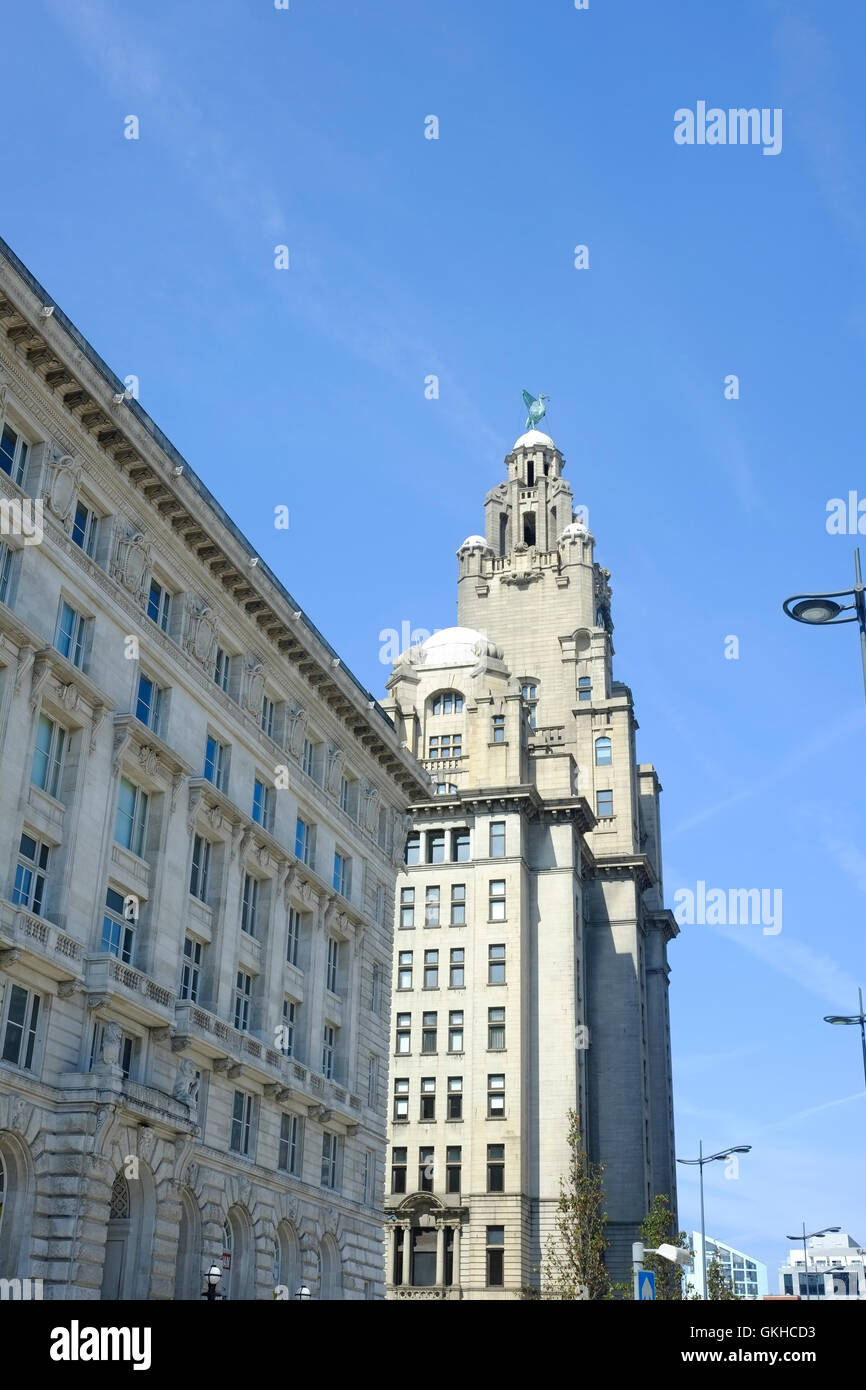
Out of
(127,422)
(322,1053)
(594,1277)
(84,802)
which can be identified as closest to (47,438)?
(127,422)

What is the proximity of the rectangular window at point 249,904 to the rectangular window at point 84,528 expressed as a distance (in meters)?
13.1

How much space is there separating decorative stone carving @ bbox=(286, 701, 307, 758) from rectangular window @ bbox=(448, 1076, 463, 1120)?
40.6 metres

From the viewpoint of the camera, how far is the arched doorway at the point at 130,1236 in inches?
1422

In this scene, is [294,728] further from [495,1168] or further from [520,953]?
[495,1168]

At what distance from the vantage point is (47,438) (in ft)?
124

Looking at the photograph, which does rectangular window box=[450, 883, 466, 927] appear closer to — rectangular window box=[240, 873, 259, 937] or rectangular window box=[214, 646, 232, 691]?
rectangular window box=[240, 873, 259, 937]

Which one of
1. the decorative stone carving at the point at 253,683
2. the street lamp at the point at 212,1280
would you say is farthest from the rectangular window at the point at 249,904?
the street lamp at the point at 212,1280

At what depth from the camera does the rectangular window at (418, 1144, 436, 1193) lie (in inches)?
3292

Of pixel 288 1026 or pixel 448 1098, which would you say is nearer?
pixel 288 1026

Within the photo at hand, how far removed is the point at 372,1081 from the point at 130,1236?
19879mm

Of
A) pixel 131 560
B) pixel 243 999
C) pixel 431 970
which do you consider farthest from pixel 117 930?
pixel 431 970

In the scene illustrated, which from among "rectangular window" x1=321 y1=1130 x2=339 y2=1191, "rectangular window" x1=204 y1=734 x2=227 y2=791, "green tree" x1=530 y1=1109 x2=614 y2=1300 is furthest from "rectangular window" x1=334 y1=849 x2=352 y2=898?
"green tree" x1=530 y1=1109 x2=614 y2=1300

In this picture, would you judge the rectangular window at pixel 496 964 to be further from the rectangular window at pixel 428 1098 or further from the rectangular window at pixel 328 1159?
the rectangular window at pixel 328 1159

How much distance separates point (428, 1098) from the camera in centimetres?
8631
